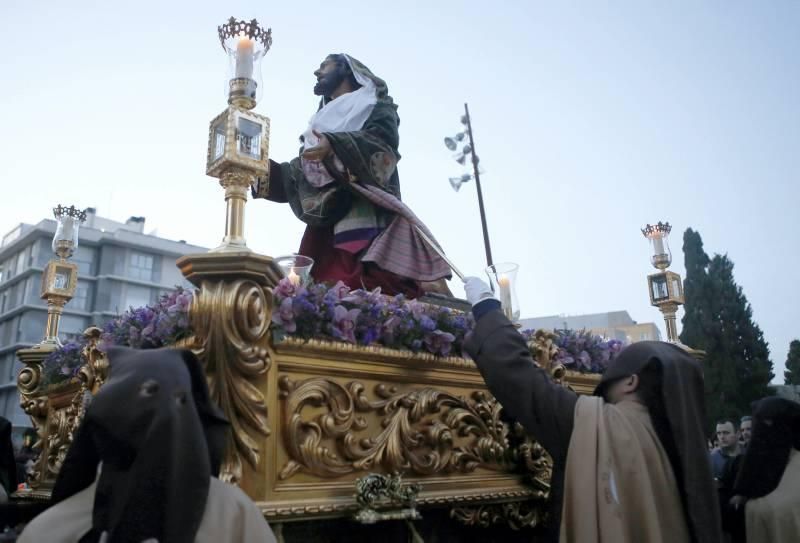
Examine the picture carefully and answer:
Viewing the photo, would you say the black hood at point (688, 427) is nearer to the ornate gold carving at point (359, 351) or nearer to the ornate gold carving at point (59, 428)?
the ornate gold carving at point (359, 351)

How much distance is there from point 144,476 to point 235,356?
89 centimetres

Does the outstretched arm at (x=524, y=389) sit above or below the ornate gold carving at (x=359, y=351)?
below

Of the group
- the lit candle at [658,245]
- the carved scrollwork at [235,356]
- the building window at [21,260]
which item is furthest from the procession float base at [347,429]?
the building window at [21,260]

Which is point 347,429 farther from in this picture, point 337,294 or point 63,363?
point 63,363

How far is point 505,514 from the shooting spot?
3.41 metres

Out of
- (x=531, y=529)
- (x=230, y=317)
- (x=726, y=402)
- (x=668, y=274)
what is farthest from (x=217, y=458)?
(x=726, y=402)

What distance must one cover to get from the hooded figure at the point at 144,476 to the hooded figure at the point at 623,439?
4.34 feet

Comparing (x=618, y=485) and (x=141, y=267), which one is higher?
(x=141, y=267)

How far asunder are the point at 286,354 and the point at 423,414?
81 cm

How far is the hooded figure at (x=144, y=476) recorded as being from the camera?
1538mm

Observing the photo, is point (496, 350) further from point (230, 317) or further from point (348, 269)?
point (348, 269)

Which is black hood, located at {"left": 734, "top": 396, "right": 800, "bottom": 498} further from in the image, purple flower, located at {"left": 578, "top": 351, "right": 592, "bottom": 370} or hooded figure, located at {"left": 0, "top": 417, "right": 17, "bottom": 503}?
hooded figure, located at {"left": 0, "top": 417, "right": 17, "bottom": 503}

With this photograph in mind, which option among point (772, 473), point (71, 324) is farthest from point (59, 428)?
point (71, 324)

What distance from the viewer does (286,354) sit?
104 inches
